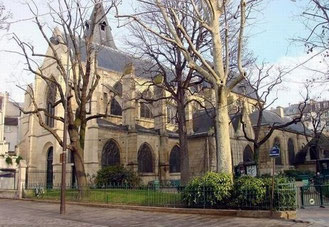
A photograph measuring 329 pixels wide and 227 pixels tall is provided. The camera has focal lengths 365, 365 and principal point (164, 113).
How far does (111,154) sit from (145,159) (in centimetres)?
396

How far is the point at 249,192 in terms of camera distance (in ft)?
44.1

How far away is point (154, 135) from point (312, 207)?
2341 cm

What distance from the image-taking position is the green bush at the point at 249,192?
521 inches

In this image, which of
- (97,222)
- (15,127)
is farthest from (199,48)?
(15,127)

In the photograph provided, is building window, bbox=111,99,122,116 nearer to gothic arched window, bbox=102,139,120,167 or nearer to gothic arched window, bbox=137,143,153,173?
gothic arched window, bbox=137,143,153,173

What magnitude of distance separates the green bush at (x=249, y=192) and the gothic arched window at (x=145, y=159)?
23.8 metres

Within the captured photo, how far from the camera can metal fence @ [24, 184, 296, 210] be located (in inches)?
509

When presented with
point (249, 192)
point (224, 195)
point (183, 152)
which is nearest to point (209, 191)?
point (224, 195)

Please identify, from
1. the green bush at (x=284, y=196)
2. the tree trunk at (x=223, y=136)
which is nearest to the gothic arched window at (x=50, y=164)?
the tree trunk at (x=223, y=136)

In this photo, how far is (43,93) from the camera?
130 ft

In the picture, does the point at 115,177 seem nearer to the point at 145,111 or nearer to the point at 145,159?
the point at 145,159

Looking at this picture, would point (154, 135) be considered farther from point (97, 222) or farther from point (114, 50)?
point (97, 222)

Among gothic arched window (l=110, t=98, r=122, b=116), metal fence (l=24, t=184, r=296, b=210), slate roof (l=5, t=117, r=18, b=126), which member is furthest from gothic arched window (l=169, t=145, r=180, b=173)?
slate roof (l=5, t=117, r=18, b=126)

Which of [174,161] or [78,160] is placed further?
[174,161]
